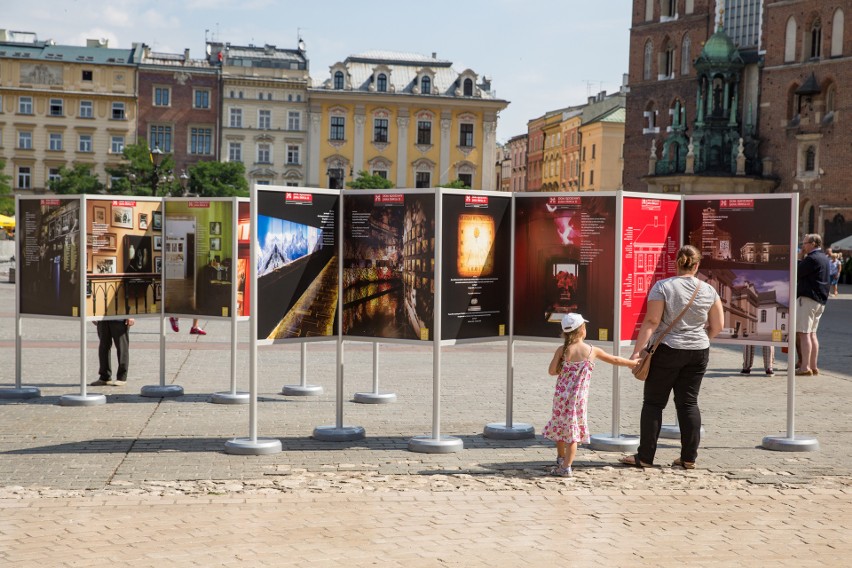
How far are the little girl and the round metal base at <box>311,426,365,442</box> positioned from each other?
2.02 meters

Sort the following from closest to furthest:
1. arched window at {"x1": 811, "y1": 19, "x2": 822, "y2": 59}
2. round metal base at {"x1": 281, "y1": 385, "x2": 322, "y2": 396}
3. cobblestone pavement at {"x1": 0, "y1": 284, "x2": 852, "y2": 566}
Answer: cobblestone pavement at {"x1": 0, "y1": 284, "x2": 852, "y2": 566}, round metal base at {"x1": 281, "y1": 385, "x2": 322, "y2": 396}, arched window at {"x1": 811, "y1": 19, "x2": 822, "y2": 59}

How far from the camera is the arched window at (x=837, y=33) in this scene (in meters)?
59.0

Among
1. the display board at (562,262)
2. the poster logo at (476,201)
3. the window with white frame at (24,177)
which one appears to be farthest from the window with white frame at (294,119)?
the poster logo at (476,201)

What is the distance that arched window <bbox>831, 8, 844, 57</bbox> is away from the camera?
5897 centimetres

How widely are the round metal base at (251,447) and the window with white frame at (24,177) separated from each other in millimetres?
88124

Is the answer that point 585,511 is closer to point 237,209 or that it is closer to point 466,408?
point 466,408

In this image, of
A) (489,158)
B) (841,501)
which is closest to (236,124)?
(489,158)

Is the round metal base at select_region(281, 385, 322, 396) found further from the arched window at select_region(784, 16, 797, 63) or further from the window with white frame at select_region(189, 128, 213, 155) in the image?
the window with white frame at select_region(189, 128, 213, 155)

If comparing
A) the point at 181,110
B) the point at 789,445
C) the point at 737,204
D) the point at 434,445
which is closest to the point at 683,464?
the point at 789,445

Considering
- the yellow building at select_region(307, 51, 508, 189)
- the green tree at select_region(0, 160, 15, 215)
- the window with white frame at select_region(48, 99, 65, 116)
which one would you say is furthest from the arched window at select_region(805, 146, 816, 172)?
the window with white frame at select_region(48, 99, 65, 116)

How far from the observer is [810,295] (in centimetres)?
1652

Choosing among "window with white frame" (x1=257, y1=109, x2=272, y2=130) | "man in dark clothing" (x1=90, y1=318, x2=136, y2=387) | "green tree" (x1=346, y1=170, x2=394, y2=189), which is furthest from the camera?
"window with white frame" (x1=257, y1=109, x2=272, y2=130)

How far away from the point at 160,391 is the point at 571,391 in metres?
5.66

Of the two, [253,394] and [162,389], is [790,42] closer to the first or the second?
[162,389]
